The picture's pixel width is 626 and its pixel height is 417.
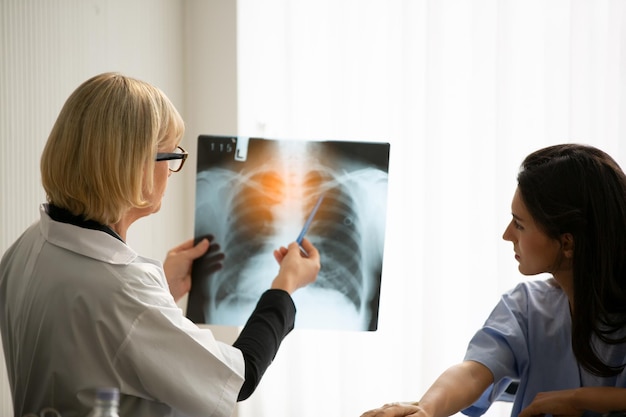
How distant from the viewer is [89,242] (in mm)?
1200

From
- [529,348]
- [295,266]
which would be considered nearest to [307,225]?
[295,266]

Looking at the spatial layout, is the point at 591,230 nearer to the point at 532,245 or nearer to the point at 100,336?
the point at 532,245

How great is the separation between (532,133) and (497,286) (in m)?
0.54

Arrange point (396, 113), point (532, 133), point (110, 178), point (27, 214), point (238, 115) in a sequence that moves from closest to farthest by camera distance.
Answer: point (110, 178) < point (27, 214) < point (532, 133) < point (396, 113) < point (238, 115)

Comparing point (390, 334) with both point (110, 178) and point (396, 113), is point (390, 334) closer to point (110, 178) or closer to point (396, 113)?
point (396, 113)

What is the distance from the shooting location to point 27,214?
2.11m

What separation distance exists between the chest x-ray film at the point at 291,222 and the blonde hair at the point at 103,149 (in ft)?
1.95

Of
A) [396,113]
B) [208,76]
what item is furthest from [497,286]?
[208,76]

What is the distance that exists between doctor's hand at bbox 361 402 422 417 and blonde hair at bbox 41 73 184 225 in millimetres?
592

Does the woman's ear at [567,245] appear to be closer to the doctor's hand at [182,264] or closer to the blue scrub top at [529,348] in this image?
the blue scrub top at [529,348]

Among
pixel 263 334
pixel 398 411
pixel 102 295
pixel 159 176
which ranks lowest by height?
pixel 398 411

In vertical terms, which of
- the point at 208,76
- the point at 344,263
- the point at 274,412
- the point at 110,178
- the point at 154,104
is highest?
the point at 208,76

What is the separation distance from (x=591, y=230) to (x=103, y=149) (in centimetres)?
94

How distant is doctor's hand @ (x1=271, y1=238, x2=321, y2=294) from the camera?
1.66 m
